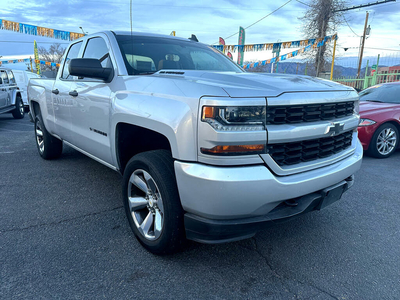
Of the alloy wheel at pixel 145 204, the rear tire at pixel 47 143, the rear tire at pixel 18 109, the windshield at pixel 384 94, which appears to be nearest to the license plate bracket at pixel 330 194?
the alloy wheel at pixel 145 204

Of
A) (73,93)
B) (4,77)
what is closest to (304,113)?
(73,93)

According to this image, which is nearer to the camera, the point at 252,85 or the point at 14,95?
the point at 252,85

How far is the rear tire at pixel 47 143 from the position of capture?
4.87 metres

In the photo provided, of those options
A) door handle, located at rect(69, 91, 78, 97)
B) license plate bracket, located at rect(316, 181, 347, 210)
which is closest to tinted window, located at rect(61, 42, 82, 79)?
door handle, located at rect(69, 91, 78, 97)

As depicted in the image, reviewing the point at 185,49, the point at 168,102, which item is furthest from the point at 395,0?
the point at 168,102

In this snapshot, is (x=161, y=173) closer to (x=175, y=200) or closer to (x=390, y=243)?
(x=175, y=200)

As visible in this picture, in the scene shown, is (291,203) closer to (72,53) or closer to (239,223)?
(239,223)

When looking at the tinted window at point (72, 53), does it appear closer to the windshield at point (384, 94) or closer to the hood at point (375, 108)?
the hood at point (375, 108)

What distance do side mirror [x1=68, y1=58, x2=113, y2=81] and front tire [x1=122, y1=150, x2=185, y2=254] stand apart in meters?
0.94

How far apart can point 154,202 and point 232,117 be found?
3.08 ft

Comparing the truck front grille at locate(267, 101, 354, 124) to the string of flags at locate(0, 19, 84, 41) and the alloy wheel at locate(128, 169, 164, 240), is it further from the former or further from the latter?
the string of flags at locate(0, 19, 84, 41)

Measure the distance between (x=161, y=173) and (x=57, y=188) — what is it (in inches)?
92.9

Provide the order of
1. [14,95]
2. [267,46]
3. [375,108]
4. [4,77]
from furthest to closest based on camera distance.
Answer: [267,46]
[14,95]
[4,77]
[375,108]

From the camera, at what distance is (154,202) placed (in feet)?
7.52
